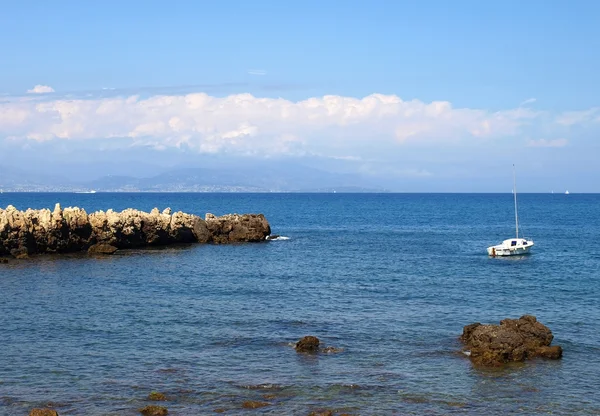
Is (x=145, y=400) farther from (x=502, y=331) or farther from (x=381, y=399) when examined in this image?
(x=502, y=331)

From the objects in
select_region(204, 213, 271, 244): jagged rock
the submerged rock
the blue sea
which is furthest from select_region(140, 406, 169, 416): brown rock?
select_region(204, 213, 271, 244): jagged rock

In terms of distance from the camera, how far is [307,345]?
3784cm

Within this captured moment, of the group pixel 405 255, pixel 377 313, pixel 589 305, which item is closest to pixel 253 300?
pixel 377 313

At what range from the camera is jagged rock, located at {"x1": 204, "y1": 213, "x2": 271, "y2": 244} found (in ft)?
319

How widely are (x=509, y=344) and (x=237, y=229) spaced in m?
65.1

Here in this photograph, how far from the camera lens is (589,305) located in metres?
50.2

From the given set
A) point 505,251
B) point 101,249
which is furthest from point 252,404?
point 505,251

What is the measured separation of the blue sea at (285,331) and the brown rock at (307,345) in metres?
0.70

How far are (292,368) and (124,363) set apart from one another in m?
8.68

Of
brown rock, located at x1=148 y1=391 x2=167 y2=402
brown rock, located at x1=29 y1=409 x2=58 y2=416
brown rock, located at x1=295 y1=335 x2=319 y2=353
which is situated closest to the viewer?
brown rock, located at x1=29 y1=409 x2=58 y2=416

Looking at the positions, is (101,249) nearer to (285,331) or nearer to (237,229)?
(237,229)

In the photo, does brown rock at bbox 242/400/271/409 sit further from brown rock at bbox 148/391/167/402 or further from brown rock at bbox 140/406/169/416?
brown rock at bbox 148/391/167/402

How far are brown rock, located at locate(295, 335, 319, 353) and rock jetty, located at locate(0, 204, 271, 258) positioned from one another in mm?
45364

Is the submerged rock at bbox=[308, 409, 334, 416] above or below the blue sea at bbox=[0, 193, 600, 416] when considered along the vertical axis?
below
